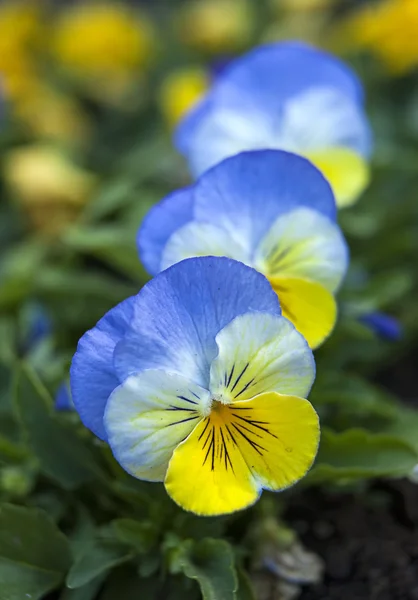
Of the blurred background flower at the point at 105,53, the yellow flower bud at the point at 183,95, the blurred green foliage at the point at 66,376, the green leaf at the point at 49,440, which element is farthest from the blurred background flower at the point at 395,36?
the green leaf at the point at 49,440

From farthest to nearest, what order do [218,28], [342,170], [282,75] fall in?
[218,28] → [282,75] → [342,170]

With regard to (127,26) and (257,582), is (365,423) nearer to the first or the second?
(257,582)

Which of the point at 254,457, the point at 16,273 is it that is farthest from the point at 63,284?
the point at 254,457

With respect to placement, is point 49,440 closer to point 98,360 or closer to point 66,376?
point 66,376

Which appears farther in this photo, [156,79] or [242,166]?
[156,79]

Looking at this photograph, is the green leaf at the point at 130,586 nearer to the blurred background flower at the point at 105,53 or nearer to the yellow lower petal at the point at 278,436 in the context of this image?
the yellow lower petal at the point at 278,436

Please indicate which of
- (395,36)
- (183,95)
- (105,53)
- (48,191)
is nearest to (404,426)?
(183,95)
